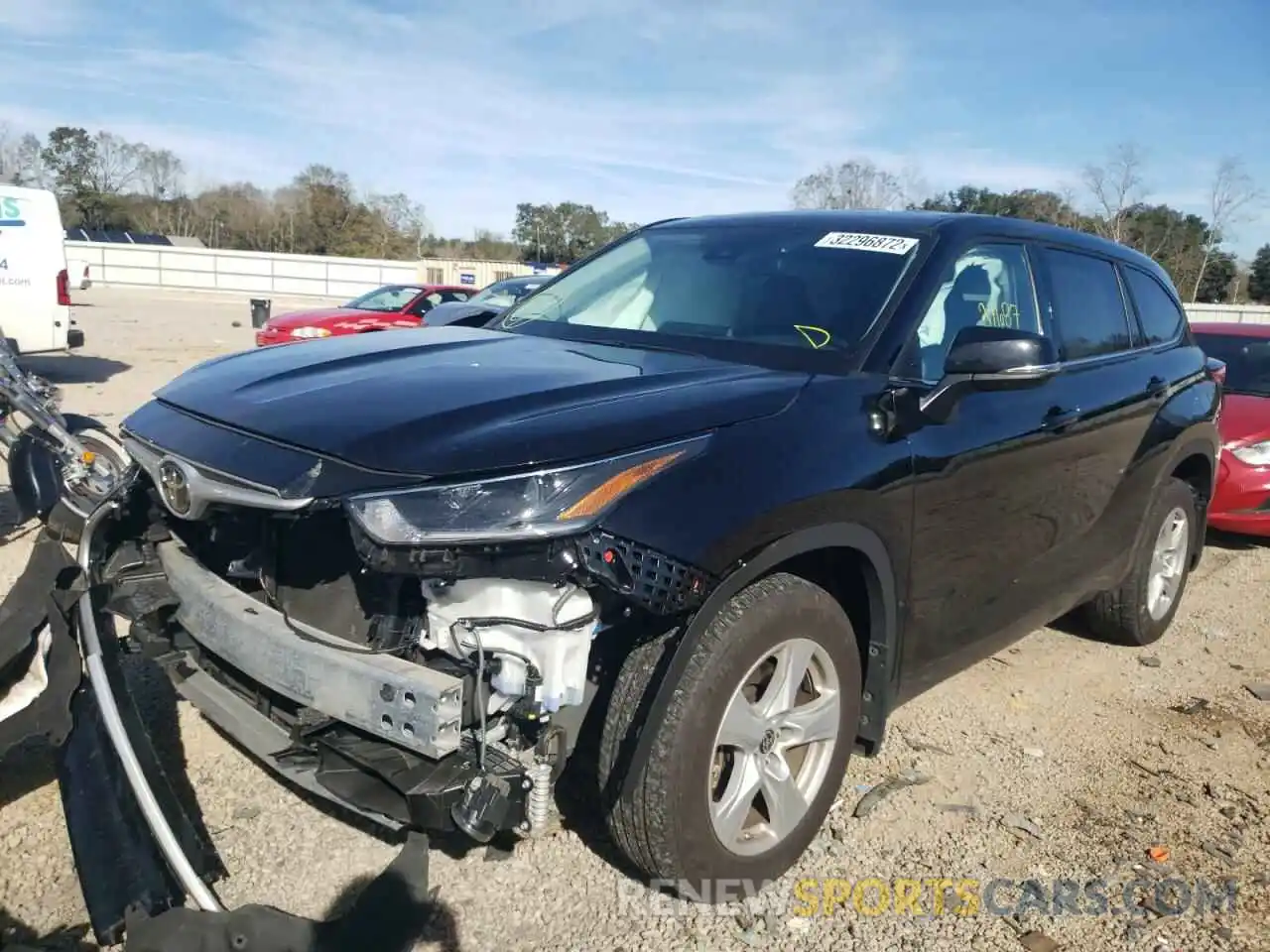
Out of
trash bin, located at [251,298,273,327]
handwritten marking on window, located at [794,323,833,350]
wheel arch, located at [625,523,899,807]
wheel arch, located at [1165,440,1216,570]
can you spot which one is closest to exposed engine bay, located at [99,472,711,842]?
wheel arch, located at [625,523,899,807]

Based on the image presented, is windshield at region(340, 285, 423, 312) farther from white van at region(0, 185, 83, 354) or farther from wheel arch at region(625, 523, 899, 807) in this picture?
wheel arch at region(625, 523, 899, 807)

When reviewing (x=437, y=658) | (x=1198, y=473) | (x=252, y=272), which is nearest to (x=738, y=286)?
(x=437, y=658)

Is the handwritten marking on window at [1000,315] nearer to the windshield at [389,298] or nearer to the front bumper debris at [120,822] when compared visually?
the front bumper debris at [120,822]

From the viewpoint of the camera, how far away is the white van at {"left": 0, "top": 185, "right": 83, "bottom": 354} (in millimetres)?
12359

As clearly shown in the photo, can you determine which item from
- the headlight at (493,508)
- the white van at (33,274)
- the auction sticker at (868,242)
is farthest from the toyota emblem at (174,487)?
the white van at (33,274)

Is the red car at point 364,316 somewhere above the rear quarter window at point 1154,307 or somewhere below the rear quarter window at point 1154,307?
below

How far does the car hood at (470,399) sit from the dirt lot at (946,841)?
49.0 inches

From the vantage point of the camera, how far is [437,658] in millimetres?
2324

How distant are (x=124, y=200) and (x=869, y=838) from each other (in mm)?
78053

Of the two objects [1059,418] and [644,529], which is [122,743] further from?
[1059,418]

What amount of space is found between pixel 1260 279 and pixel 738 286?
59.6 m

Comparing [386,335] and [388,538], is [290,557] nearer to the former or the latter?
[388,538]

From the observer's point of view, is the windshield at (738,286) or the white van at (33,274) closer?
the windshield at (738,286)

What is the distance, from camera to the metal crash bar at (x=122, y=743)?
7.21 feet
